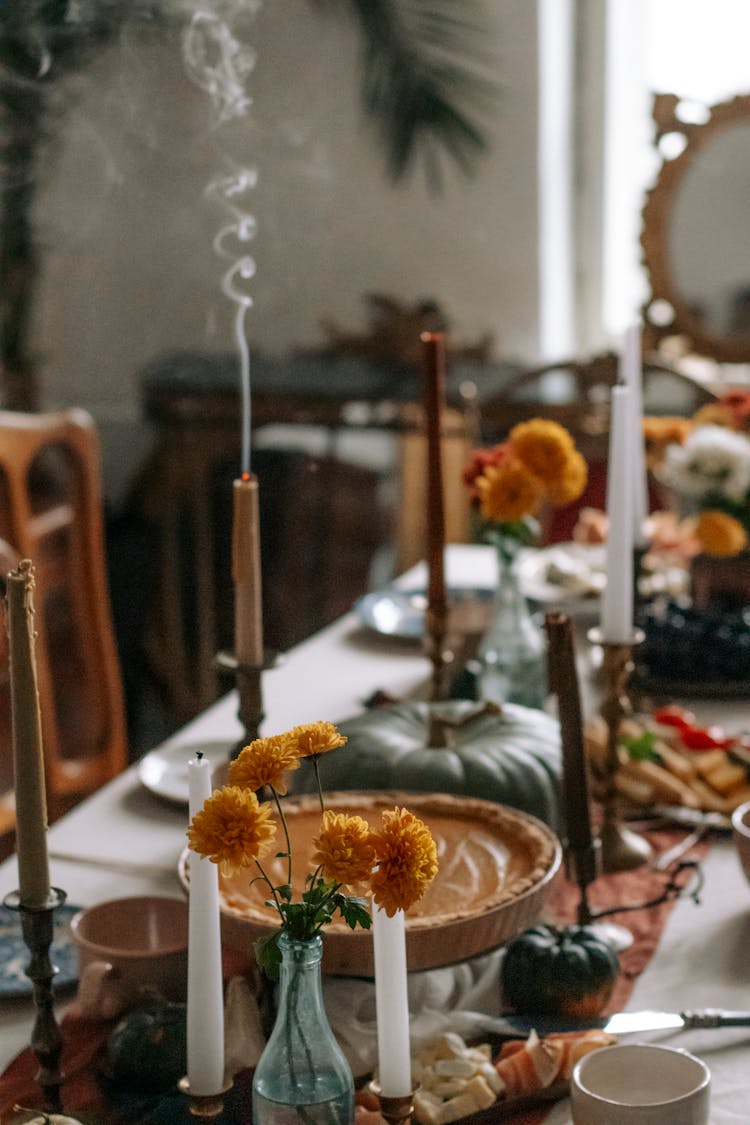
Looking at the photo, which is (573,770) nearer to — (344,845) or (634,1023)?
(634,1023)

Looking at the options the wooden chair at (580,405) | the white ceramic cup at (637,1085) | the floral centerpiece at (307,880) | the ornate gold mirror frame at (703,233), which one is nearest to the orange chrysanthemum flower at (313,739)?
the floral centerpiece at (307,880)

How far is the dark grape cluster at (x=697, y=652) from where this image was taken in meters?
1.57

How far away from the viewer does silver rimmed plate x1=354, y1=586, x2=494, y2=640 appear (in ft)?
5.87

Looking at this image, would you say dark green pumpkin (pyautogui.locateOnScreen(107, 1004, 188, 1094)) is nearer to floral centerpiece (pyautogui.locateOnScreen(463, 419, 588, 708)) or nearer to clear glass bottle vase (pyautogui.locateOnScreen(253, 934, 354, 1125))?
clear glass bottle vase (pyautogui.locateOnScreen(253, 934, 354, 1125))

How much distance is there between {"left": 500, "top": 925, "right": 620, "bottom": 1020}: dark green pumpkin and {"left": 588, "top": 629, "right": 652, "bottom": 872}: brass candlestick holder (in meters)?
0.23


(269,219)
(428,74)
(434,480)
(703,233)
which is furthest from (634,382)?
(269,219)

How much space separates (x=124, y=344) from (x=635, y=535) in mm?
2401

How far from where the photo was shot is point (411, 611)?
1875 mm

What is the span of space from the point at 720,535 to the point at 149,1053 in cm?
112

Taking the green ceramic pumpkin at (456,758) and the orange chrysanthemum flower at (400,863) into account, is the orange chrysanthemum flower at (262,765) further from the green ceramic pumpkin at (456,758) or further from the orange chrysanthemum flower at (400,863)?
the green ceramic pumpkin at (456,758)

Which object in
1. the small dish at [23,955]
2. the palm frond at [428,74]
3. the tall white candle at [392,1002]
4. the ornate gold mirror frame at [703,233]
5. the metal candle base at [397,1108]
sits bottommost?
the small dish at [23,955]

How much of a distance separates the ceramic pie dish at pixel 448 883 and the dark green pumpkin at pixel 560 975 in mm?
33

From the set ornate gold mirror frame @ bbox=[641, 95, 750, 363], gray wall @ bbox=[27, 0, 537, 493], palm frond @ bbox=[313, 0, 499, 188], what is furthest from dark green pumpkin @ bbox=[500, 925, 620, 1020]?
palm frond @ bbox=[313, 0, 499, 188]

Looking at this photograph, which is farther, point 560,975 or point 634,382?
point 634,382
